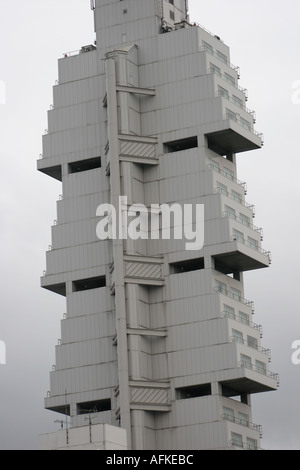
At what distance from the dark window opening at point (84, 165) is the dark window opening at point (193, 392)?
27.0 m

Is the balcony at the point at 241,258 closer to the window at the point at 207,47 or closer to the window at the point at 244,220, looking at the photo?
the window at the point at 244,220

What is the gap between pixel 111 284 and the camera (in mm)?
176250

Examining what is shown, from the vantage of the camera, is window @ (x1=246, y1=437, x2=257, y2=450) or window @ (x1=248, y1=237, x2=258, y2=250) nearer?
window @ (x1=246, y1=437, x2=257, y2=450)

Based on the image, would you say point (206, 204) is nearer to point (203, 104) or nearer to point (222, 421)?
point (203, 104)

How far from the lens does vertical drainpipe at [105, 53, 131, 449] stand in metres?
170

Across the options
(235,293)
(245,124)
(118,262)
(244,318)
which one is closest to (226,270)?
(235,293)

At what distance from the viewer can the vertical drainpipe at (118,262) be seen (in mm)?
169625

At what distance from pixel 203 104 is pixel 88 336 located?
1065 inches

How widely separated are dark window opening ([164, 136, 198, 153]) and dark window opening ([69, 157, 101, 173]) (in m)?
7.57

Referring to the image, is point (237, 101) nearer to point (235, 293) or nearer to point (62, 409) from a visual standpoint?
point (235, 293)

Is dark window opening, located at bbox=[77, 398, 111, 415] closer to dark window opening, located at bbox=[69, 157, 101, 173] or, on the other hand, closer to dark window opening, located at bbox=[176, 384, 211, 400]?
dark window opening, located at bbox=[176, 384, 211, 400]

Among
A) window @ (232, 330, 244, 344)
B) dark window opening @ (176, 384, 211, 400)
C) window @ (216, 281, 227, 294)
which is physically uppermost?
window @ (216, 281, 227, 294)

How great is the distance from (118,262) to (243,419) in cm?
2028

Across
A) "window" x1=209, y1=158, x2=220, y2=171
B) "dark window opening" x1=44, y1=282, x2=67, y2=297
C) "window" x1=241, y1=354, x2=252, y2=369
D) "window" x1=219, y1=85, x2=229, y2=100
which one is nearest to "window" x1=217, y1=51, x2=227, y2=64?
"window" x1=219, y1=85, x2=229, y2=100
